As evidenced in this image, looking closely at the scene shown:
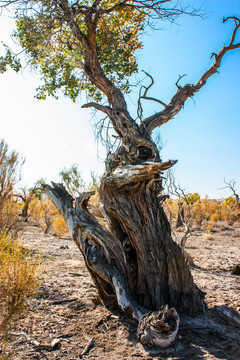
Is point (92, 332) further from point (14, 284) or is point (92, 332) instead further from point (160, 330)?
point (14, 284)

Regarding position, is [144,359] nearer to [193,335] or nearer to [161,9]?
[193,335]

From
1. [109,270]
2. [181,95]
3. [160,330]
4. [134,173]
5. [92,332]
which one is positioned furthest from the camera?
[181,95]

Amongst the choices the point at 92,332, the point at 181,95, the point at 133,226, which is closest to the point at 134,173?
the point at 133,226

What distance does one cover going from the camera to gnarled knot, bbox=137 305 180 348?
239 cm

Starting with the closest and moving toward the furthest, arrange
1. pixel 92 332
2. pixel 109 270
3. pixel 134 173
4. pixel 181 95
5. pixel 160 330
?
pixel 160 330 < pixel 92 332 < pixel 134 173 < pixel 109 270 < pixel 181 95

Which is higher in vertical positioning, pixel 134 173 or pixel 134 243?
pixel 134 173

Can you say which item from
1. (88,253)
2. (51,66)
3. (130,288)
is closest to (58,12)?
(51,66)

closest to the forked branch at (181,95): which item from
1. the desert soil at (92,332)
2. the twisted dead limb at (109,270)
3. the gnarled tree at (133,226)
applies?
the gnarled tree at (133,226)

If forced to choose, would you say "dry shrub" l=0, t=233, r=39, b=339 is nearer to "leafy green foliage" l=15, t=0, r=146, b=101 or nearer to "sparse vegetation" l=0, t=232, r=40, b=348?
"sparse vegetation" l=0, t=232, r=40, b=348

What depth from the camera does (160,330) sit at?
2.40 meters

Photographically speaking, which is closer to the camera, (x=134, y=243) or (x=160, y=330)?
(x=160, y=330)

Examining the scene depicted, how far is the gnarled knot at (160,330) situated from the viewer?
239 centimetres

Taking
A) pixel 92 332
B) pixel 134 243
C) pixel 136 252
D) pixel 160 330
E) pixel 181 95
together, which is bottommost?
pixel 92 332

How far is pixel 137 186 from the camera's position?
328 cm
